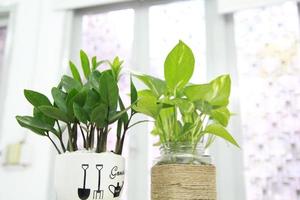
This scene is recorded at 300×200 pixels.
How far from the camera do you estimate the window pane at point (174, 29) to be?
1865 millimetres

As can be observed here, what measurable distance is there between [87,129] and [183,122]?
0.26m

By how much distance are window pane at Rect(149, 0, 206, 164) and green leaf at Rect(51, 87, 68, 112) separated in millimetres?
1079

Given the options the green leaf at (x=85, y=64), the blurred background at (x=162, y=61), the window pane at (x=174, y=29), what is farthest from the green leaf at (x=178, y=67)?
the window pane at (x=174, y=29)

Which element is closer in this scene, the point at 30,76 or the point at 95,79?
the point at 95,79

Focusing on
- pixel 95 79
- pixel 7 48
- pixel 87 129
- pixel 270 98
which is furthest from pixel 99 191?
pixel 7 48

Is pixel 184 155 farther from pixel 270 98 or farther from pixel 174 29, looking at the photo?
pixel 174 29

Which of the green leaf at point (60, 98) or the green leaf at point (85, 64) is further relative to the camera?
the green leaf at point (85, 64)

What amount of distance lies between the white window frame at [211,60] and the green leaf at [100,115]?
0.97 metres

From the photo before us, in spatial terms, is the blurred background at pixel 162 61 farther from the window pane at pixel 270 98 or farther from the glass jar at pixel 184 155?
the glass jar at pixel 184 155

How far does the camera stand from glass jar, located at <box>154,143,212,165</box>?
0.81 m

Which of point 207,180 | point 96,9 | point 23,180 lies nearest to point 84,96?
Result: point 207,180

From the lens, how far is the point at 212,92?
2.75 ft

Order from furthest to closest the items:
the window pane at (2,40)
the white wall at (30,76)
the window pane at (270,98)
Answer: the window pane at (2,40) → the white wall at (30,76) → the window pane at (270,98)

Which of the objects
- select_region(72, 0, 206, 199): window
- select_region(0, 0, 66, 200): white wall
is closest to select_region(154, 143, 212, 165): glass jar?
select_region(72, 0, 206, 199): window
